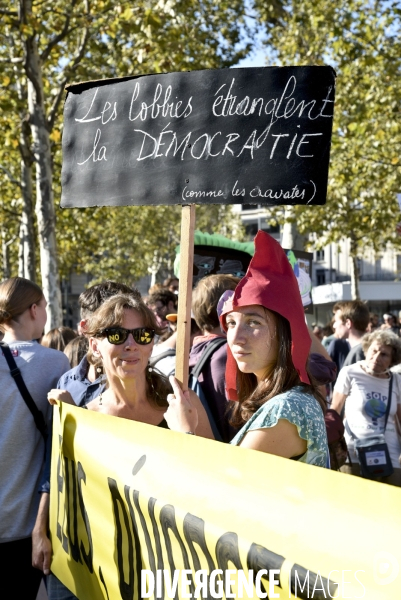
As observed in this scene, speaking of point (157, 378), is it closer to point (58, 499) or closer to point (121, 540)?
point (58, 499)

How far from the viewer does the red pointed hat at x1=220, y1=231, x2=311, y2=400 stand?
2854 millimetres

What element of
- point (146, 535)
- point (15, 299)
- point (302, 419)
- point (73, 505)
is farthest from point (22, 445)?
point (302, 419)

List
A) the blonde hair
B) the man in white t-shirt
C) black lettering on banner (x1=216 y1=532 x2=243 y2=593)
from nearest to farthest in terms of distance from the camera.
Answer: black lettering on banner (x1=216 y1=532 x2=243 y2=593) < the blonde hair < the man in white t-shirt

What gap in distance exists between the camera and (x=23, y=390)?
3.78 meters

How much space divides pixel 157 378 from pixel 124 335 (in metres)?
0.27

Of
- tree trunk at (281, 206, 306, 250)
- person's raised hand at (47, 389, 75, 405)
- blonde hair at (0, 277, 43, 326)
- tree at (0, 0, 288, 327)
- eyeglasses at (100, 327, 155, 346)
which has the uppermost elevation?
tree at (0, 0, 288, 327)

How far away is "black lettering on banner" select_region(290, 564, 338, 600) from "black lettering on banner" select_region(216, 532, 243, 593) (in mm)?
235

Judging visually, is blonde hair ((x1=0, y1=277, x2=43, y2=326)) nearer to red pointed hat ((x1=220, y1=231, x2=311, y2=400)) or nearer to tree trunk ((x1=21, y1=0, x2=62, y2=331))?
red pointed hat ((x1=220, y1=231, x2=311, y2=400))

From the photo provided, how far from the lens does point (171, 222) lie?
4428 cm

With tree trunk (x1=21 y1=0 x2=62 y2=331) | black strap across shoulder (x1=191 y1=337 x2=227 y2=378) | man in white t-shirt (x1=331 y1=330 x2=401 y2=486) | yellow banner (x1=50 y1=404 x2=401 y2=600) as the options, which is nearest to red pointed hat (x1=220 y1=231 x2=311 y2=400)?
yellow banner (x1=50 y1=404 x2=401 y2=600)

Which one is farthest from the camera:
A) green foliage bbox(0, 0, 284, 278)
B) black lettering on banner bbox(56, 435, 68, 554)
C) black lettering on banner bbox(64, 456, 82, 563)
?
green foliage bbox(0, 0, 284, 278)

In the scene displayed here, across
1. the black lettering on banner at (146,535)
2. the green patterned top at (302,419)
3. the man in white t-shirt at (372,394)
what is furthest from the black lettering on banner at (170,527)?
the man in white t-shirt at (372,394)

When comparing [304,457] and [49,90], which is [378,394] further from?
[49,90]

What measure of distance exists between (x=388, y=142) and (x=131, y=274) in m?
31.4
